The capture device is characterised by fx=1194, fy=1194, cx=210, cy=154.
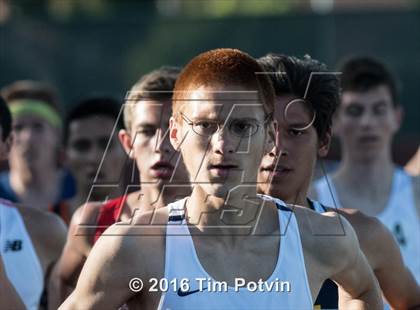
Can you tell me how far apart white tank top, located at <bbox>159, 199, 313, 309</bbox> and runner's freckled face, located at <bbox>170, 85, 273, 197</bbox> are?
8.2 inches

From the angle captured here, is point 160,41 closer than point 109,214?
No

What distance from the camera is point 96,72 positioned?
11.4 m

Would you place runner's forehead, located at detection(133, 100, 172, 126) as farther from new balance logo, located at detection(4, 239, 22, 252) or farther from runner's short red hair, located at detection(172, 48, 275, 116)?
runner's short red hair, located at detection(172, 48, 275, 116)

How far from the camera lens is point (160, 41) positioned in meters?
11.3

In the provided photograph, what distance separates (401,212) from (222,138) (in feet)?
11.8

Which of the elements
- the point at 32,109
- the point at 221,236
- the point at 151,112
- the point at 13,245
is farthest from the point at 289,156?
the point at 32,109

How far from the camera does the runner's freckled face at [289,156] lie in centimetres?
511

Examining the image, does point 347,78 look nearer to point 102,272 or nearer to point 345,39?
point 345,39

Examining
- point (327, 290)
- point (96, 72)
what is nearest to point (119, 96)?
point (96, 72)

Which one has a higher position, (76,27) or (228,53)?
(228,53)

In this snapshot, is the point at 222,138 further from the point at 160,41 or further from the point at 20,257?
the point at 160,41

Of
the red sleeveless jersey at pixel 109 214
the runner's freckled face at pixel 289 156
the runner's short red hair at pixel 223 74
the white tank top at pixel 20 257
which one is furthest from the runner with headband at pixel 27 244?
the runner's short red hair at pixel 223 74

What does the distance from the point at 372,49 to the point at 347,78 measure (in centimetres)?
331

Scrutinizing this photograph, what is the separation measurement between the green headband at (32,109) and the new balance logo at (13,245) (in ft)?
8.18
